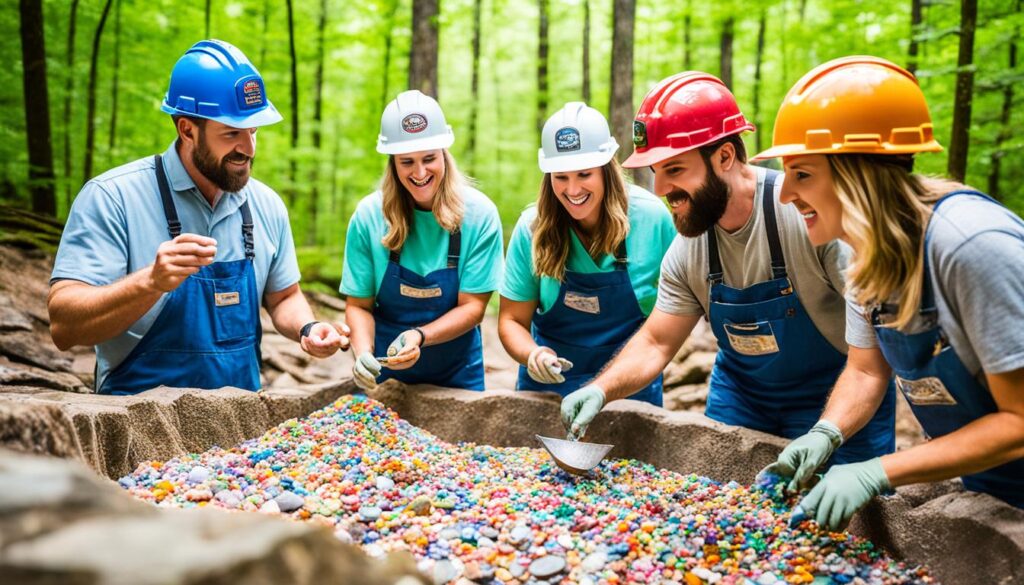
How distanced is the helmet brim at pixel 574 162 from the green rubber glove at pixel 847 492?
1.61 metres

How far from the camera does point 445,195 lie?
3273 millimetres

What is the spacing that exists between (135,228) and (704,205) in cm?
212

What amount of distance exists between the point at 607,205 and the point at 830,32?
30.6 feet

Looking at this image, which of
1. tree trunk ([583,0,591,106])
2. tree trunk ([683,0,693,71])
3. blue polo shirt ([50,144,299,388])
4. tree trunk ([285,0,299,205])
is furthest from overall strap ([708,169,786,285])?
tree trunk ([583,0,591,106])

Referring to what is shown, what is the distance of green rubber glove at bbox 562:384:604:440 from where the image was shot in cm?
252

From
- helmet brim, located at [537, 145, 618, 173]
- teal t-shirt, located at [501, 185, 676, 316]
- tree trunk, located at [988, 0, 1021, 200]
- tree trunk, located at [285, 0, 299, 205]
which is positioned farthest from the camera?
tree trunk, located at [285, 0, 299, 205]

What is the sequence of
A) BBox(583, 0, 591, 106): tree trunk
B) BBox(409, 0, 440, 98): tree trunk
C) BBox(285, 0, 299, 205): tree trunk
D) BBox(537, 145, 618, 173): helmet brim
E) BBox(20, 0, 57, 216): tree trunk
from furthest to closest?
BBox(583, 0, 591, 106): tree trunk < BBox(285, 0, 299, 205): tree trunk < BBox(409, 0, 440, 98): tree trunk < BBox(20, 0, 57, 216): tree trunk < BBox(537, 145, 618, 173): helmet brim

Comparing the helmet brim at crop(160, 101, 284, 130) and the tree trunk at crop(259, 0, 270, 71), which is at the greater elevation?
the tree trunk at crop(259, 0, 270, 71)

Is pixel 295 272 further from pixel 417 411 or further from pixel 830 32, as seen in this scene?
pixel 830 32

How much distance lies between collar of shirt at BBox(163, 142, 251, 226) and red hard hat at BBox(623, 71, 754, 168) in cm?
161

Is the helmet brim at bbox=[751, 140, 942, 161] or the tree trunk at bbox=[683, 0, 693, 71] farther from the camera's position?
the tree trunk at bbox=[683, 0, 693, 71]

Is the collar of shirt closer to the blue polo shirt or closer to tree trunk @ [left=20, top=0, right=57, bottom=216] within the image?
the blue polo shirt

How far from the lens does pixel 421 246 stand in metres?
3.31

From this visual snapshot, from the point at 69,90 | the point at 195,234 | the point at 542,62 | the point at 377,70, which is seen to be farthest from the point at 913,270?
the point at 542,62
